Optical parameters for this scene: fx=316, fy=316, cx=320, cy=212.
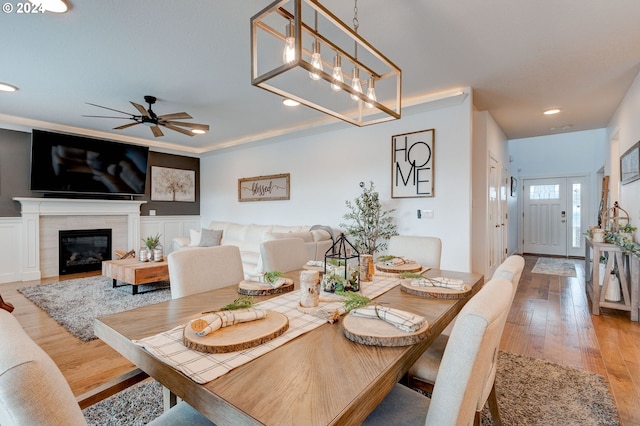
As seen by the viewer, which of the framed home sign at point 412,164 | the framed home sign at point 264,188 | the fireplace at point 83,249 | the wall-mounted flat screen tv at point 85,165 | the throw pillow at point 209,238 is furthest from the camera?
the framed home sign at point 264,188

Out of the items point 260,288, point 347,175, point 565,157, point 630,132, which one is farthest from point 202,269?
point 565,157

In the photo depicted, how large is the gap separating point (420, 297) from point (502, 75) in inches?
112

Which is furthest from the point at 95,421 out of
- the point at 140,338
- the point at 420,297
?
the point at 420,297

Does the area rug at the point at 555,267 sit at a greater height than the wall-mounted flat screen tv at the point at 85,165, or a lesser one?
lesser

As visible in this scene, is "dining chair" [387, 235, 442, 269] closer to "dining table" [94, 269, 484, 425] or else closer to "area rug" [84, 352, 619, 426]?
"area rug" [84, 352, 619, 426]

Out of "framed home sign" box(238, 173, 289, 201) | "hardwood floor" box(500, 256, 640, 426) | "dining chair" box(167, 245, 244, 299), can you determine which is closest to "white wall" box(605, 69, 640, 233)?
"hardwood floor" box(500, 256, 640, 426)

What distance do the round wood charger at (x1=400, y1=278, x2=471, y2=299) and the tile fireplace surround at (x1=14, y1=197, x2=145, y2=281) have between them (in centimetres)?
590

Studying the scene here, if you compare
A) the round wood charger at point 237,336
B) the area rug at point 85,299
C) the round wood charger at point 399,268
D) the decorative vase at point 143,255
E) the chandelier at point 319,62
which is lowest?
the area rug at point 85,299

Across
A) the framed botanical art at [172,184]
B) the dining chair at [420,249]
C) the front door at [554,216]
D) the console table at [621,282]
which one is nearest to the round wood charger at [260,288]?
the dining chair at [420,249]

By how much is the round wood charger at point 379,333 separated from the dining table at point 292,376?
0.05 feet

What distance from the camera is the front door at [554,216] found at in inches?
277

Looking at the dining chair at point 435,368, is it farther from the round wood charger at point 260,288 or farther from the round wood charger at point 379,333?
the round wood charger at point 260,288

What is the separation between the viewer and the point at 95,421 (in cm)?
165

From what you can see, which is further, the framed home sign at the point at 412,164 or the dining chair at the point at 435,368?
the framed home sign at the point at 412,164
